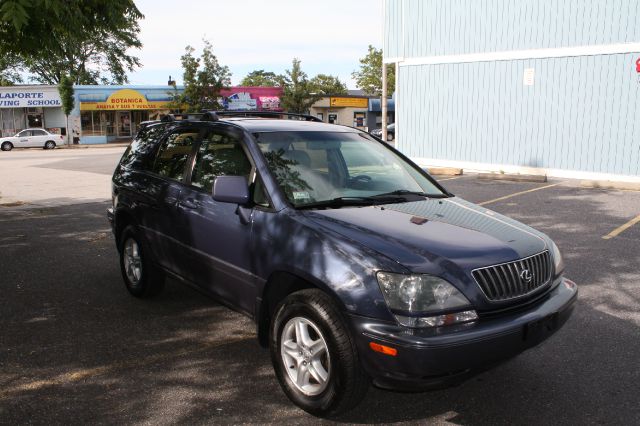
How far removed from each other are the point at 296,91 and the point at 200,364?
4554cm

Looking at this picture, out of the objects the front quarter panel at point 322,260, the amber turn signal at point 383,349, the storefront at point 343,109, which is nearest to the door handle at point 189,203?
the front quarter panel at point 322,260

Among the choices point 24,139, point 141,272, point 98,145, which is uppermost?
point 24,139

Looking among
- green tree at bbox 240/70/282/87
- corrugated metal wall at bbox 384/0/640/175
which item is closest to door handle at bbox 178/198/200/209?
corrugated metal wall at bbox 384/0/640/175

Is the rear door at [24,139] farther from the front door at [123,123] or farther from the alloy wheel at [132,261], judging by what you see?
the alloy wheel at [132,261]

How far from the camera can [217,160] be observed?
4578 millimetres

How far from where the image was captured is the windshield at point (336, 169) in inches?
160

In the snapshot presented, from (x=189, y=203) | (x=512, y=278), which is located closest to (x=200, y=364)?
(x=189, y=203)

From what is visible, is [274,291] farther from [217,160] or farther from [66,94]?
[66,94]

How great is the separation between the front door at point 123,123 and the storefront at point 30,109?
4070 mm

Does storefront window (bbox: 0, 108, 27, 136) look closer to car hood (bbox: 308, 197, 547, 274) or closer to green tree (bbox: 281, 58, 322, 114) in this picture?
green tree (bbox: 281, 58, 322, 114)

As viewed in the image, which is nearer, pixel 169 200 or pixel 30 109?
pixel 169 200

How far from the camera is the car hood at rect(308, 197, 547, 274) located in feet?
10.5

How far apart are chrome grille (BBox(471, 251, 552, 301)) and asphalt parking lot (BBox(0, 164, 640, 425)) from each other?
0.76 m

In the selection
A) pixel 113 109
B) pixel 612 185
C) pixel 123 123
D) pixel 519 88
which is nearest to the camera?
pixel 612 185
